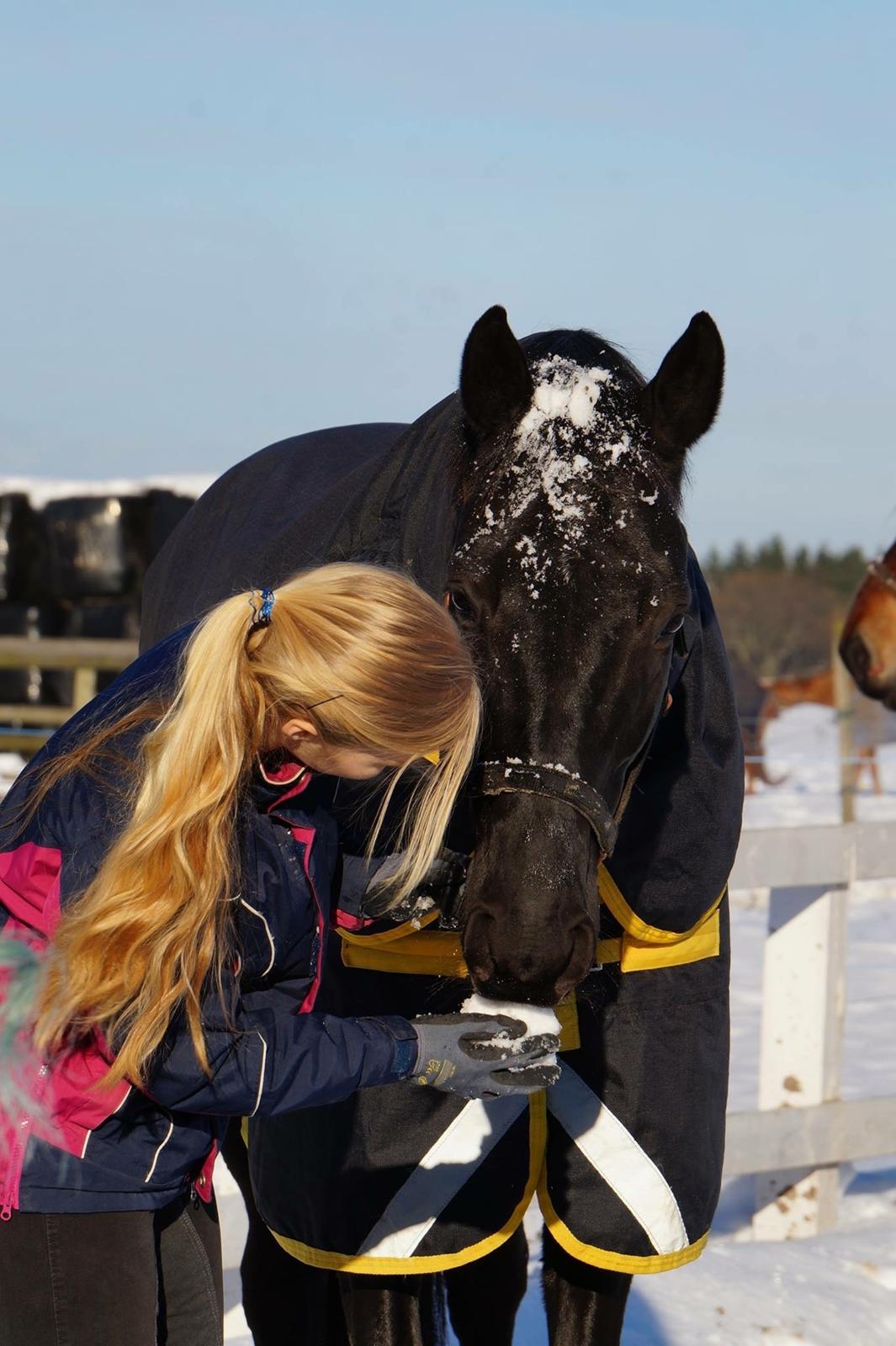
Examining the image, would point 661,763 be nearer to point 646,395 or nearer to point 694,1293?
point 646,395

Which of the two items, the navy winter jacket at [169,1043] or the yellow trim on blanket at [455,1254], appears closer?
the navy winter jacket at [169,1043]

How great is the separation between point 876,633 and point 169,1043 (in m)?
4.62

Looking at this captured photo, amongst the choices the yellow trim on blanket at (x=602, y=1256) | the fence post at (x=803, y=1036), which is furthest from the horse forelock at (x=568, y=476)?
the fence post at (x=803, y=1036)

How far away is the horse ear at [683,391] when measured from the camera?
2.03 metres

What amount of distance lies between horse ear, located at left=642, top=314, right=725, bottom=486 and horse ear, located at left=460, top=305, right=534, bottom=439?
0.18 m

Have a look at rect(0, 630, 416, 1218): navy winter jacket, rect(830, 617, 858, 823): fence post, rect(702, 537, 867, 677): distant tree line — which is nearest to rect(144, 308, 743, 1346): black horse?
rect(0, 630, 416, 1218): navy winter jacket

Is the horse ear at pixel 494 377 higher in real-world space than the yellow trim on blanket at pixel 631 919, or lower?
higher

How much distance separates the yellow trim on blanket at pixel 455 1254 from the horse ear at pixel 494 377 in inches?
41.0

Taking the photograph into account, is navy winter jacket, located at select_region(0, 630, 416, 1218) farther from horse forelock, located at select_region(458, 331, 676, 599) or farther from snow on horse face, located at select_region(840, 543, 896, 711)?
snow on horse face, located at select_region(840, 543, 896, 711)

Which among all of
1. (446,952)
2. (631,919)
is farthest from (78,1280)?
(631,919)

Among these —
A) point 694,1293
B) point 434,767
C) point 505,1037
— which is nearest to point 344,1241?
point 505,1037

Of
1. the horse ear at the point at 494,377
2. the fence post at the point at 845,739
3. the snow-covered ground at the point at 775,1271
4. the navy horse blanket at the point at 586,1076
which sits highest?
the horse ear at the point at 494,377

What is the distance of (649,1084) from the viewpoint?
91.4 inches

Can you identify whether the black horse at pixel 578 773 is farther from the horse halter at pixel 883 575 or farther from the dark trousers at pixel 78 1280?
A: the horse halter at pixel 883 575
